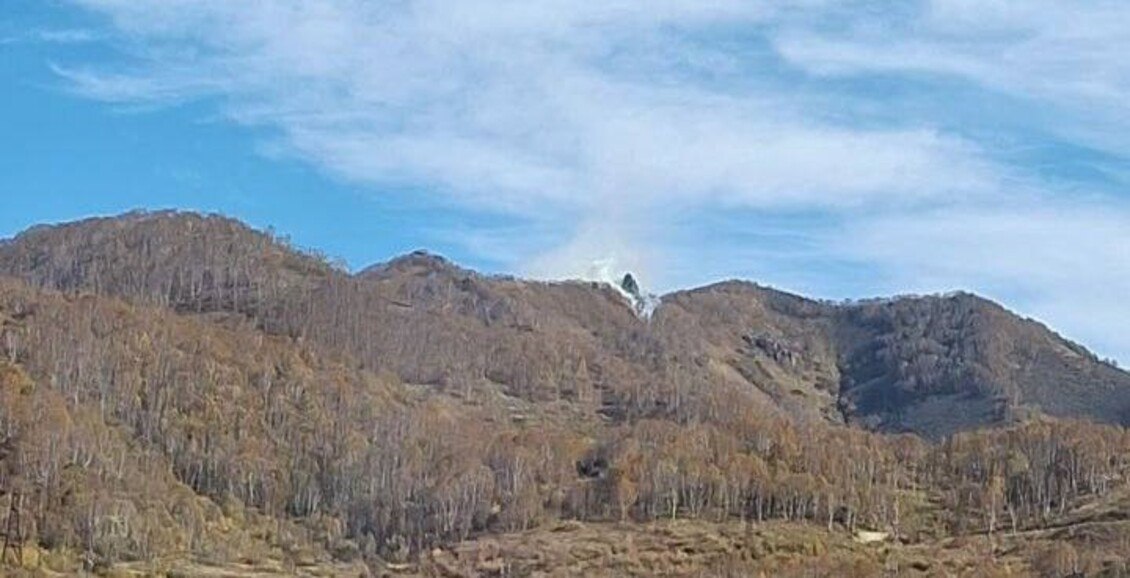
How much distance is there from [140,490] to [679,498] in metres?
62.9

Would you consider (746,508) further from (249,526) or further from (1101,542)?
(249,526)

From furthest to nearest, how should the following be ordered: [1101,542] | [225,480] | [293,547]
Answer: [225,480] < [293,547] < [1101,542]

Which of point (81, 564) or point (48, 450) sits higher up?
point (48, 450)

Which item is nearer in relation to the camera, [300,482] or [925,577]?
[925,577]

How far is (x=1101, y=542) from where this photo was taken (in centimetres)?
16350

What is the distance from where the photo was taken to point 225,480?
19175 centimetres

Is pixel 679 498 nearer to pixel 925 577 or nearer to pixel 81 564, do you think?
pixel 925 577

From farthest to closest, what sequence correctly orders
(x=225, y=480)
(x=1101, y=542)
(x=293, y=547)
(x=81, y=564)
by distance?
(x=225, y=480), (x=293, y=547), (x=1101, y=542), (x=81, y=564)

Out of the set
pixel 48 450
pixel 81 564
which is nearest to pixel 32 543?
pixel 81 564

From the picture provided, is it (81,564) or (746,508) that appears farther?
(746,508)

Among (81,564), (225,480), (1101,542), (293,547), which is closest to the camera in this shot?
(81,564)

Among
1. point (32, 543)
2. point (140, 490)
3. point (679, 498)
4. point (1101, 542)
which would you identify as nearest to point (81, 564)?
point (32, 543)

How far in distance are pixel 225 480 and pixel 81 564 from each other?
4568 centimetres

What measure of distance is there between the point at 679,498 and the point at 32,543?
77304 mm
